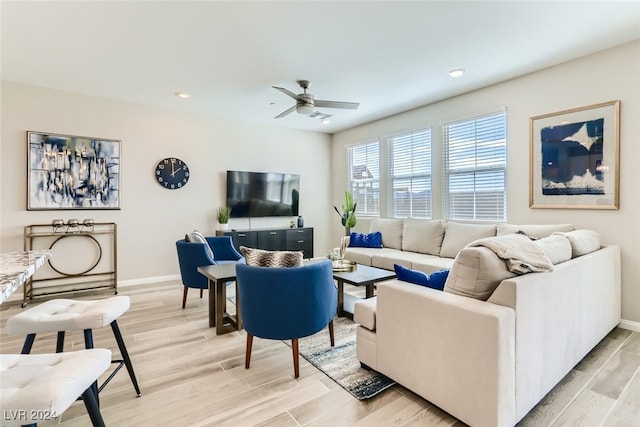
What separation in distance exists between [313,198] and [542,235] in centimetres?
415

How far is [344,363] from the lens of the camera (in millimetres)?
2393

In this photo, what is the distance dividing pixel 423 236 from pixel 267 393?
10.3ft

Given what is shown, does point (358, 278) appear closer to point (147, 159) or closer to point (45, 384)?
point (45, 384)

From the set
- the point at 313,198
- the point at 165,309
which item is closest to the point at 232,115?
the point at 313,198

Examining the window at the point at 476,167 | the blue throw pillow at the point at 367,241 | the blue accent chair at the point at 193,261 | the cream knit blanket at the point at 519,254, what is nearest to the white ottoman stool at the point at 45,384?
the cream knit blanket at the point at 519,254

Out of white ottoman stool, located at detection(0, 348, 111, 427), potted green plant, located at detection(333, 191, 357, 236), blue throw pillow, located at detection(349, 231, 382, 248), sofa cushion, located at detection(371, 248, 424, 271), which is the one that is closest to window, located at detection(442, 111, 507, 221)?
sofa cushion, located at detection(371, 248, 424, 271)

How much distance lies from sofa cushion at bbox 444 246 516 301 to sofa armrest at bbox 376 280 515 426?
69mm

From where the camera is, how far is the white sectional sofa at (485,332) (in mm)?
1547

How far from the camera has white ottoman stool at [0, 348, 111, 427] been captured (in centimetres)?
91

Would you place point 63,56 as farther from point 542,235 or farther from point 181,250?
point 542,235

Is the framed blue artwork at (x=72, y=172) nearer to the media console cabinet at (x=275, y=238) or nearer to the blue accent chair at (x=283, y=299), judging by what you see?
the media console cabinet at (x=275, y=238)

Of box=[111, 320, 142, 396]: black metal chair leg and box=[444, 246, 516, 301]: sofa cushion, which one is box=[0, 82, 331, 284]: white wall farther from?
box=[444, 246, 516, 301]: sofa cushion

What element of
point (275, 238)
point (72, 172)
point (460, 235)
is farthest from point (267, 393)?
point (72, 172)

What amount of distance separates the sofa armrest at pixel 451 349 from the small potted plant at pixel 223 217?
3.79 m
